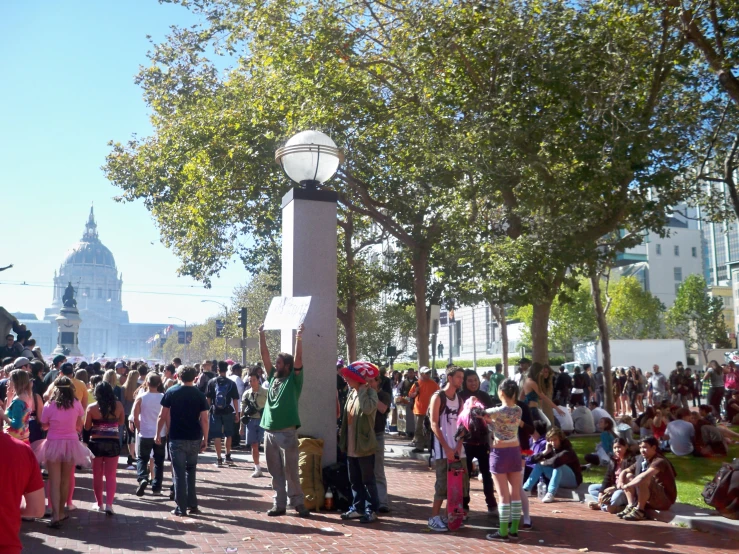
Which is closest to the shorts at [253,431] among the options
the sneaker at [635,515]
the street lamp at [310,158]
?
the street lamp at [310,158]

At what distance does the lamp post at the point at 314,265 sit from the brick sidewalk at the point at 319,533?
1.32 m

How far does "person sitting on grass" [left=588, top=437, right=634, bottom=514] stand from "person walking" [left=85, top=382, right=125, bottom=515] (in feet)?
20.3

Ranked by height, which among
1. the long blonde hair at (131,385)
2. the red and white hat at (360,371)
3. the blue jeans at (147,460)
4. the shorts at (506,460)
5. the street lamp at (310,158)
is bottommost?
the blue jeans at (147,460)

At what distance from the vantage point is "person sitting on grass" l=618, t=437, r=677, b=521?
357 inches

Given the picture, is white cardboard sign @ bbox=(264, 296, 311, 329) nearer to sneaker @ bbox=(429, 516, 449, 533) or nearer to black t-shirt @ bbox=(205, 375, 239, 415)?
sneaker @ bbox=(429, 516, 449, 533)

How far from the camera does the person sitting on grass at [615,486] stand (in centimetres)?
950

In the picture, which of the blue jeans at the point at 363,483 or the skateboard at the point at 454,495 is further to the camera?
the blue jeans at the point at 363,483

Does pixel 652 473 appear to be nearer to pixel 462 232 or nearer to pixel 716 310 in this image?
pixel 462 232

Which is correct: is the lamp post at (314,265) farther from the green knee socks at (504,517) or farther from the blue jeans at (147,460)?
the green knee socks at (504,517)

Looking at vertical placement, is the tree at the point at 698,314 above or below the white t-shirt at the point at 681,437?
above

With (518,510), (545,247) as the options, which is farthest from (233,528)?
(545,247)

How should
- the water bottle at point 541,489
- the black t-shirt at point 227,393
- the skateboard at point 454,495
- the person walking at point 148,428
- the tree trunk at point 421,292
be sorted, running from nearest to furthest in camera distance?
the skateboard at point 454,495 → the person walking at point 148,428 → the water bottle at point 541,489 → the black t-shirt at point 227,393 → the tree trunk at point 421,292

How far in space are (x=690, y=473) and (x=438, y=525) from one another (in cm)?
626

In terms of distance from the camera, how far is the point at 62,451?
8.32m
